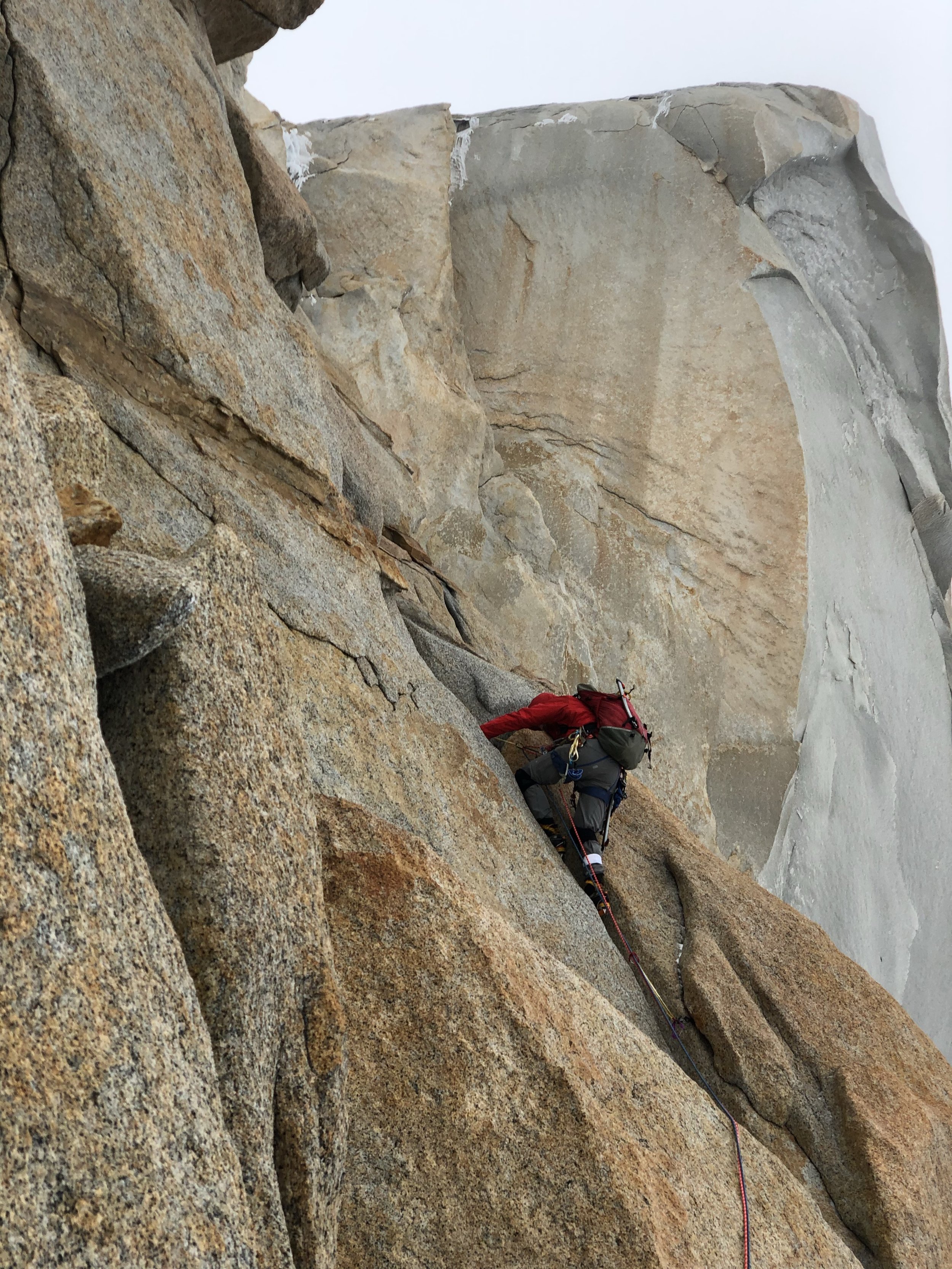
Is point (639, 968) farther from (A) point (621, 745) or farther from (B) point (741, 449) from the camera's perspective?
(B) point (741, 449)

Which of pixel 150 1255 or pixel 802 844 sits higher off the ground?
pixel 150 1255

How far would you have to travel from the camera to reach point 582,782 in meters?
8.32

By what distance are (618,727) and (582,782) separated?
21.5 inches

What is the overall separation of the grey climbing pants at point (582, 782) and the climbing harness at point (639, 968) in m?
0.07

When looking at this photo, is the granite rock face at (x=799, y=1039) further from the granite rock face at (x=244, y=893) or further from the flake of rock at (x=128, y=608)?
the flake of rock at (x=128, y=608)

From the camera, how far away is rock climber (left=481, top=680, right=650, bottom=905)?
823 cm

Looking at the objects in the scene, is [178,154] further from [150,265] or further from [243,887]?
[243,887]

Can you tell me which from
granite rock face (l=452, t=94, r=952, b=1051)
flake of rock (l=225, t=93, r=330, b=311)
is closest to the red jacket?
flake of rock (l=225, t=93, r=330, b=311)

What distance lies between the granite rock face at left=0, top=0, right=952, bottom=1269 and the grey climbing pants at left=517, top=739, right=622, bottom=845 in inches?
13.1

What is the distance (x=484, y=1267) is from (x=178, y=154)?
7370mm

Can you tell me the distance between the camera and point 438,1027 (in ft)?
15.8

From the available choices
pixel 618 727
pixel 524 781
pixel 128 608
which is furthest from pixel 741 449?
pixel 128 608

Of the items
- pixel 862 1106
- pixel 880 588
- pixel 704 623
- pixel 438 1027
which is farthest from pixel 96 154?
pixel 880 588

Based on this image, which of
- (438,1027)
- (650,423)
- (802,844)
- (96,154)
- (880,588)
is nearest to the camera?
(438,1027)
